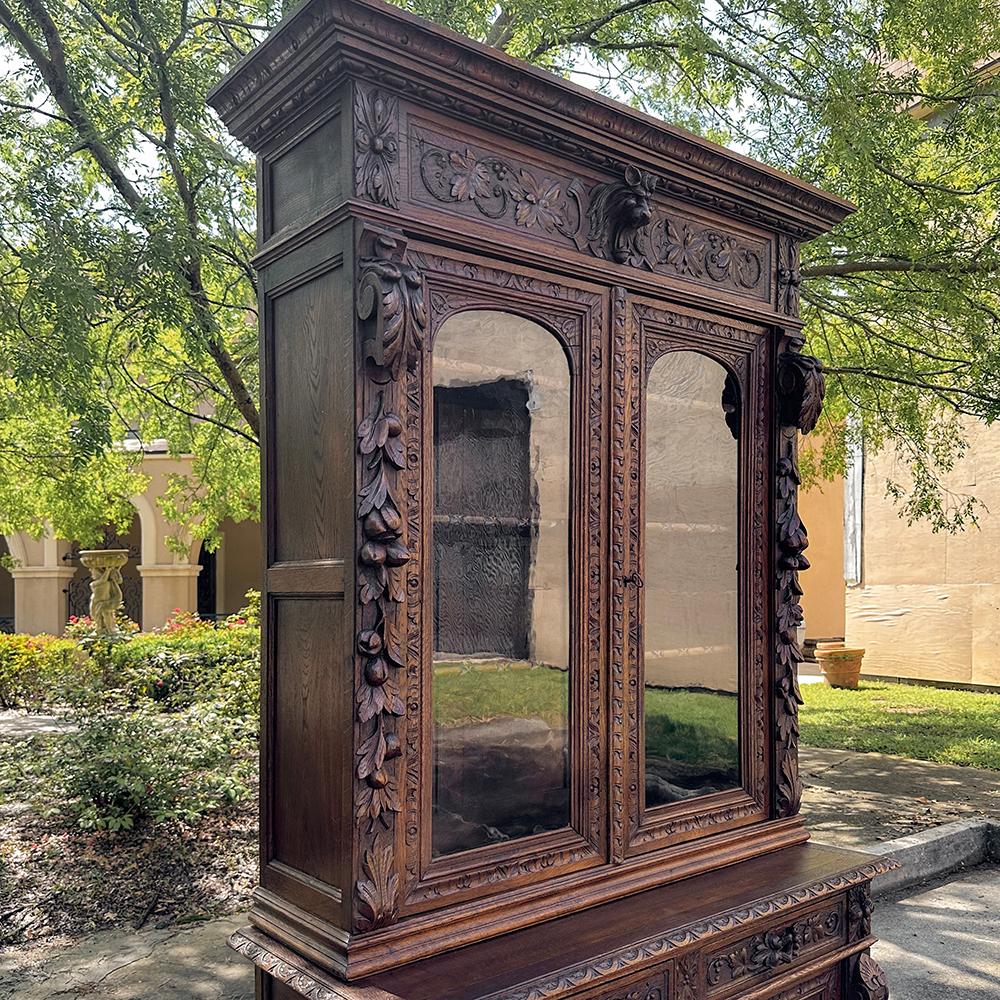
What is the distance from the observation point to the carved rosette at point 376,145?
2.26m

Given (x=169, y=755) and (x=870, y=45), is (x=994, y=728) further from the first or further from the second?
(x=169, y=755)


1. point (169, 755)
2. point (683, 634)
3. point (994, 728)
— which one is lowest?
point (994, 728)

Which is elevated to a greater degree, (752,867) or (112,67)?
(112,67)

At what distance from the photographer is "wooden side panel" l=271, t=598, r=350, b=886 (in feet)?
7.55

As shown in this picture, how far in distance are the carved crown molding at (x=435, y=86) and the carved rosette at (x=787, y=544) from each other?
2.15ft

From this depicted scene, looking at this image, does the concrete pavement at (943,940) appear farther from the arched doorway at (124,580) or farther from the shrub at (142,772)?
the arched doorway at (124,580)

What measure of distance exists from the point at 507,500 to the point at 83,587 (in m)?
19.5

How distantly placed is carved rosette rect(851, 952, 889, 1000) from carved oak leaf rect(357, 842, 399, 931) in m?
1.75

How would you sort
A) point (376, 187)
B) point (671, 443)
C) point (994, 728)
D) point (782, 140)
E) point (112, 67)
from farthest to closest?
1. point (994, 728)
2. point (782, 140)
3. point (112, 67)
4. point (671, 443)
5. point (376, 187)

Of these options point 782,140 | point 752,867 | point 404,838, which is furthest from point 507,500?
point 782,140

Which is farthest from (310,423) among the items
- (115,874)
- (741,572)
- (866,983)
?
(115,874)

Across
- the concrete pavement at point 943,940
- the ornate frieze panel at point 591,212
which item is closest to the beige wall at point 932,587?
the concrete pavement at point 943,940

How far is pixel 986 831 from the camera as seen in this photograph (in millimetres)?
5621

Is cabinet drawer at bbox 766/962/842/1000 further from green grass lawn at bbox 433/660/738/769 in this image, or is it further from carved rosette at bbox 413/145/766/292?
carved rosette at bbox 413/145/766/292
